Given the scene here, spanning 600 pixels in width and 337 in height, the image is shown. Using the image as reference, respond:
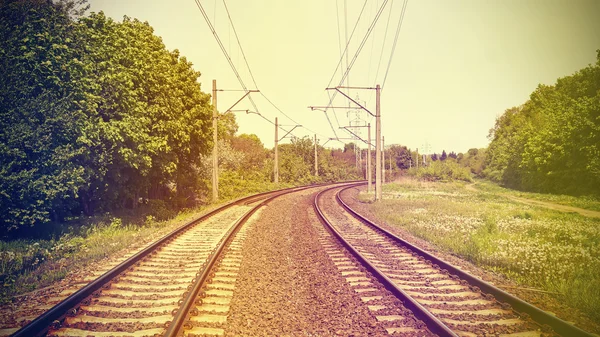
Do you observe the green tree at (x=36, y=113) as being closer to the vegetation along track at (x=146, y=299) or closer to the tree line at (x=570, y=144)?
the vegetation along track at (x=146, y=299)

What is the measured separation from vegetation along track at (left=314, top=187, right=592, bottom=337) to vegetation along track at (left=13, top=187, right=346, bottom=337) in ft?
10.5

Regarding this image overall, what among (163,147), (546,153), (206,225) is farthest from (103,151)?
(546,153)

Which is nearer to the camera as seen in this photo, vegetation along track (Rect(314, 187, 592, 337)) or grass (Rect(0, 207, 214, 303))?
vegetation along track (Rect(314, 187, 592, 337))

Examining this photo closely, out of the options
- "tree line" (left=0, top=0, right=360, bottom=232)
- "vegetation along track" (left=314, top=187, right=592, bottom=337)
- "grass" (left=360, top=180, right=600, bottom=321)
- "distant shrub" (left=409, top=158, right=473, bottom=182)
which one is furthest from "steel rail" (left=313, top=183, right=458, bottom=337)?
"distant shrub" (left=409, top=158, right=473, bottom=182)

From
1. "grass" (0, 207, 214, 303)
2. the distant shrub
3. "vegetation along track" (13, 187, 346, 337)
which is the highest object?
the distant shrub

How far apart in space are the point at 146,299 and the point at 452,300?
5428 mm

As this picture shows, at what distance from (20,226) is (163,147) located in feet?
20.5

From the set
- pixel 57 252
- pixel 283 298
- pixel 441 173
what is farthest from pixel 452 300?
pixel 441 173

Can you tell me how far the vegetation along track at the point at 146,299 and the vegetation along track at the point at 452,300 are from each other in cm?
319

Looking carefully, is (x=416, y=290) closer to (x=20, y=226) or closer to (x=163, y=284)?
(x=163, y=284)

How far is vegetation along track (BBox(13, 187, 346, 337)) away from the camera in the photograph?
15.2ft

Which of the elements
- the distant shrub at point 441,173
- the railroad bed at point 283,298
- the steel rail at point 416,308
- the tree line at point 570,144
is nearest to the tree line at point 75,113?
the railroad bed at point 283,298

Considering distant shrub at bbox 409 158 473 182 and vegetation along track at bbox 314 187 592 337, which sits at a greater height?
distant shrub at bbox 409 158 473 182

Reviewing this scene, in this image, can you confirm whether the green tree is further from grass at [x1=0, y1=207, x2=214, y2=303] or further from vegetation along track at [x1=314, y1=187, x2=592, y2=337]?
vegetation along track at [x1=314, y1=187, x2=592, y2=337]
